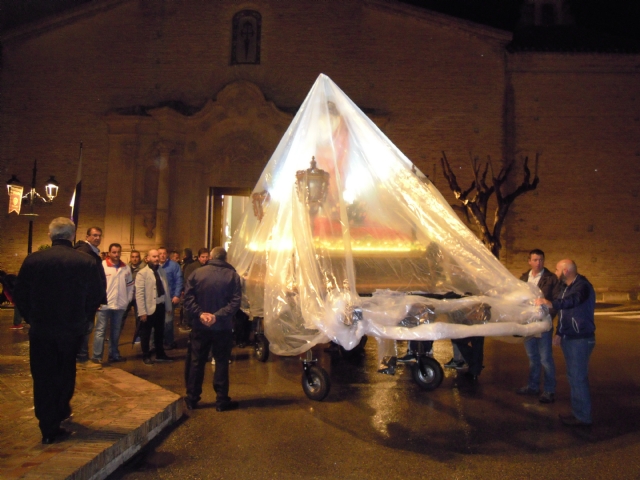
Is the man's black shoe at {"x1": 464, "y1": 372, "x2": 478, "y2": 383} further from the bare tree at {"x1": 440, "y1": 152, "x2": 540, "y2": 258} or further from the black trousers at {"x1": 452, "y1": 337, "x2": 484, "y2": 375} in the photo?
the bare tree at {"x1": 440, "y1": 152, "x2": 540, "y2": 258}

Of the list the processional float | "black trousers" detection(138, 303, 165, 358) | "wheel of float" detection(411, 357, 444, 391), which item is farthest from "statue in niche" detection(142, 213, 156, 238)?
"wheel of float" detection(411, 357, 444, 391)

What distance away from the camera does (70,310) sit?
4.23 m

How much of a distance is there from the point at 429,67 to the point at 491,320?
15.2 meters

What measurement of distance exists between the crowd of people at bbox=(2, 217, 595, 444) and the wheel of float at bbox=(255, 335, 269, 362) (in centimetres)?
140

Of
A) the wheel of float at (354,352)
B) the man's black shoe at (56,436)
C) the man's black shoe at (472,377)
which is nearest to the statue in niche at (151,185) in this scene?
the wheel of float at (354,352)

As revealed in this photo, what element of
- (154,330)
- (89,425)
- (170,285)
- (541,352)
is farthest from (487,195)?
(89,425)

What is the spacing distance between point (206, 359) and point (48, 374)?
1681 mm

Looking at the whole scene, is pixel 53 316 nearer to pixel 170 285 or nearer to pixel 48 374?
pixel 48 374

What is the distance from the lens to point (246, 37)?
1894 cm

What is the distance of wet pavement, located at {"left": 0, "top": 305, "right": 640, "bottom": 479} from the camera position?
4.07m

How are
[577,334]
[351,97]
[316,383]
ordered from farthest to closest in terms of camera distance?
[351,97], [316,383], [577,334]

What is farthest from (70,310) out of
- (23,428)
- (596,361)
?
(596,361)

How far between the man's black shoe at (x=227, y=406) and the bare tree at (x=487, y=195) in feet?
42.3

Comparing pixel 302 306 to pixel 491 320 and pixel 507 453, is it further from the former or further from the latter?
pixel 507 453
